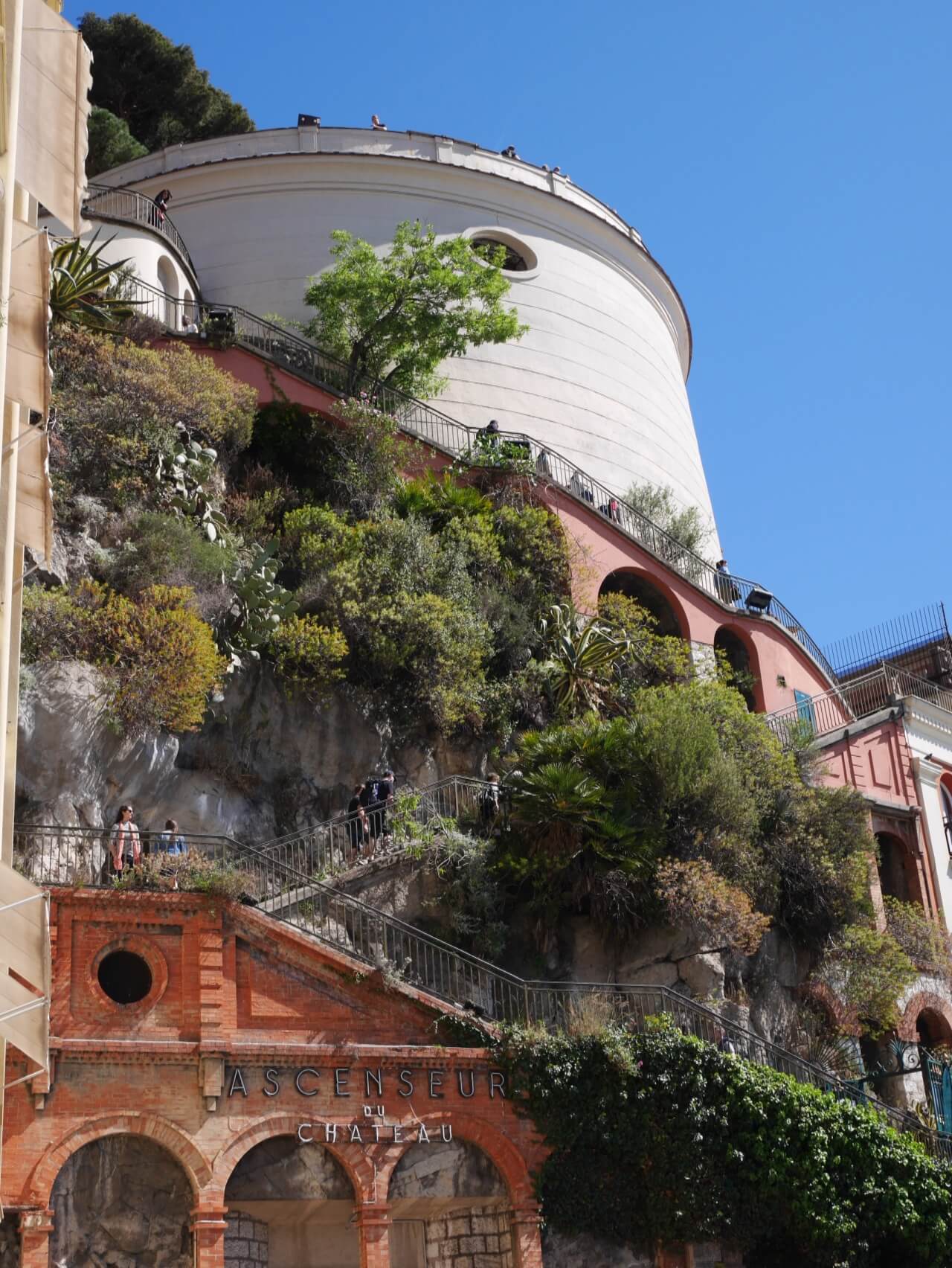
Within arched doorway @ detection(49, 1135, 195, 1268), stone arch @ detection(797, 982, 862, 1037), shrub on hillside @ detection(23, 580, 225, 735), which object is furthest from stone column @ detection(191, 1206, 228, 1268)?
stone arch @ detection(797, 982, 862, 1037)

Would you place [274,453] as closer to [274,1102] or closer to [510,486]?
[510,486]

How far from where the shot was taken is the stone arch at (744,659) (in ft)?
102

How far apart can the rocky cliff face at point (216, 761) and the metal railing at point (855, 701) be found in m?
7.56

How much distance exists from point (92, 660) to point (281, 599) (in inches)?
143

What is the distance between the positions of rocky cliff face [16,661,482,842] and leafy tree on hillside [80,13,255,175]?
27.9 metres

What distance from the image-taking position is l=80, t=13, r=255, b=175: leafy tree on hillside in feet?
155

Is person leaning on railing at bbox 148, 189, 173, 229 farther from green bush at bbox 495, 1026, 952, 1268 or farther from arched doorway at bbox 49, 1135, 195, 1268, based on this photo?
arched doorway at bbox 49, 1135, 195, 1268

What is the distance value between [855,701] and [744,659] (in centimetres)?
361

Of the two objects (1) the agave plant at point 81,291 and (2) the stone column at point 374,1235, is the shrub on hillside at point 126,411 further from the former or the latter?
(2) the stone column at point 374,1235

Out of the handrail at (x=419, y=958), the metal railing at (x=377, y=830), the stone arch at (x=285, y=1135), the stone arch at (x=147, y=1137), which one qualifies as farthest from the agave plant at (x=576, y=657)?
the stone arch at (x=147, y=1137)

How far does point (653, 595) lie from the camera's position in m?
30.6

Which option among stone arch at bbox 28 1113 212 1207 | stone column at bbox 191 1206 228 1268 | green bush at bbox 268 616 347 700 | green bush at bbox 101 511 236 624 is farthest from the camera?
green bush at bbox 268 616 347 700

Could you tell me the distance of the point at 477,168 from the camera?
117ft

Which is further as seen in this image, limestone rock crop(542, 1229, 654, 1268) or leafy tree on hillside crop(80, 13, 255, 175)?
leafy tree on hillside crop(80, 13, 255, 175)
